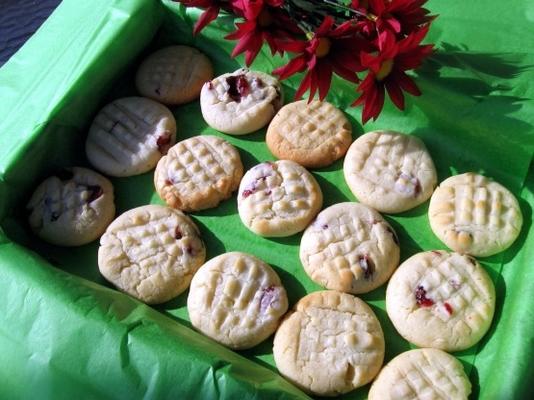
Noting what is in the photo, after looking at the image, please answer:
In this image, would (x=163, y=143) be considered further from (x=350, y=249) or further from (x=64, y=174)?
(x=350, y=249)

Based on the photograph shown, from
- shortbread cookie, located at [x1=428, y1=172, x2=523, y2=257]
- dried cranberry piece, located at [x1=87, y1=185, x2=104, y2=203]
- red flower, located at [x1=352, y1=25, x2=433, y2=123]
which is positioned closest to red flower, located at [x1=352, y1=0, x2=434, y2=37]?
red flower, located at [x1=352, y1=25, x2=433, y2=123]

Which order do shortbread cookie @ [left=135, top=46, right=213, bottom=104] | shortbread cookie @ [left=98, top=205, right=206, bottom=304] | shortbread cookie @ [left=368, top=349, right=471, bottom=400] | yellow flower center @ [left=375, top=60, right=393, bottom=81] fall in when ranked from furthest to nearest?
shortbread cookie @ [left=135, top=46, right=213, bottom=104], shortbread cookie @ [left=98, top=205, right=206, bottom=304], yellow flower center @ [left=375, top=60, right=393, bottom=81], shortbread cookie @ [left=368, top=349, right=471, bottom=400]

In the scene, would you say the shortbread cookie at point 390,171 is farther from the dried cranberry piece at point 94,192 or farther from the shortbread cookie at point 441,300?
the dried cranberry piece at point 94,192

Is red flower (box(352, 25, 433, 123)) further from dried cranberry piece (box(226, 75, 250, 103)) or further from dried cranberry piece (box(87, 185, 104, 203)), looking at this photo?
dried cranberry piece (box(87, 185, 104, 203))

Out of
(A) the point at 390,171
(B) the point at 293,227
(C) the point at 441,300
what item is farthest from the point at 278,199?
(C) the point at 441,300

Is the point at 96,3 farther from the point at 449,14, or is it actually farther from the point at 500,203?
the point at 500,203

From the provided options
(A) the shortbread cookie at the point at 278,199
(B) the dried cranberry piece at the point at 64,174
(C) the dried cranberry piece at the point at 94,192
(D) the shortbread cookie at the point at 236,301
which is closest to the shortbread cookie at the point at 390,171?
(A) the shortbread cookie at the point at 278,199
